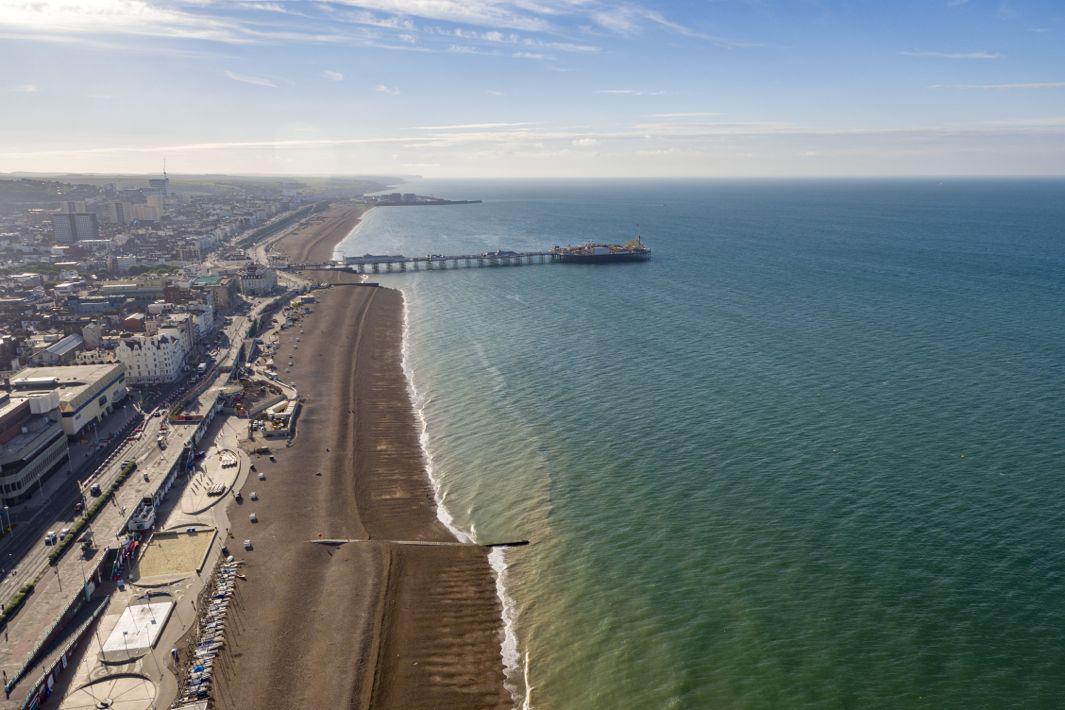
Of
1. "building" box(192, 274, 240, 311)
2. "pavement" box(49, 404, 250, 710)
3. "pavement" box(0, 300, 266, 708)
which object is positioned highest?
"building" box(192, 274, 240, 311)

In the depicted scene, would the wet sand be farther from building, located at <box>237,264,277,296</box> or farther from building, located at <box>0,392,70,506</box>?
building, located at <box>237,264,277,296</box>

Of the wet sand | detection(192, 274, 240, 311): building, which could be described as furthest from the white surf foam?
detection(192, 274, 240, 311): building

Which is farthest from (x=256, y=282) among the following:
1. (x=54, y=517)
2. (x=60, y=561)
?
(x=60, y=561)

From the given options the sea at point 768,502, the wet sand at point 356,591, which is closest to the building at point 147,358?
the wet sand at point 356,591

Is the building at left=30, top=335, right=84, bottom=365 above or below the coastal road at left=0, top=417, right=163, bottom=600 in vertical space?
above

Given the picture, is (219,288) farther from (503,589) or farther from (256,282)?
(503,589)

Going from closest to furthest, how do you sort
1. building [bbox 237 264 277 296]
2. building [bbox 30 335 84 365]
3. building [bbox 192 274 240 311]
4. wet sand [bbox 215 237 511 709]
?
wet sand [bbox 215 237 511 709] → building [bbox 30 335 84 365] → building [bbox 192 274 240 311] → building [bbox 237 264 277 296]

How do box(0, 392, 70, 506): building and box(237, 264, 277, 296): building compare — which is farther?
box(237, 264, 277, 296): building
